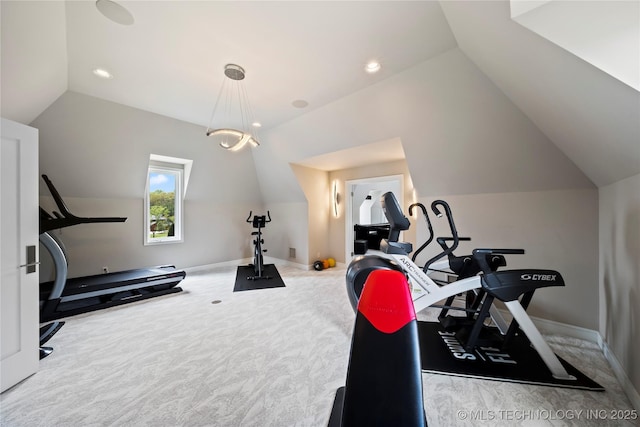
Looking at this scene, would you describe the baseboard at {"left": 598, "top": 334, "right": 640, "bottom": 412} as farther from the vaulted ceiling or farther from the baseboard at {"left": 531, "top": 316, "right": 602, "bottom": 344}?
the vaulted ceiling

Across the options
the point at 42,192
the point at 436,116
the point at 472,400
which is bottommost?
the point at 472,400

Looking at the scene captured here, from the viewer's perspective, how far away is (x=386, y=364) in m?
0.82

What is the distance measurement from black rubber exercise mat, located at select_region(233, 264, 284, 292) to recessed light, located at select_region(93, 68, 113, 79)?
349cm

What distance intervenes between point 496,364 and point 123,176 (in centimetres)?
592

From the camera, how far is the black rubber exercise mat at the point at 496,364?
5.86 ft

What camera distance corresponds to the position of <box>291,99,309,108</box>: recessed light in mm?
3289

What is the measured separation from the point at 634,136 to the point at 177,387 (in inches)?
141

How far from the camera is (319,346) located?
2.30 meters

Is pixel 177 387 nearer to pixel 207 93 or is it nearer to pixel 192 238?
pixel 207 93

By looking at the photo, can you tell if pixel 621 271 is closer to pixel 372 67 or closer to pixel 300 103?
pixel 372 67

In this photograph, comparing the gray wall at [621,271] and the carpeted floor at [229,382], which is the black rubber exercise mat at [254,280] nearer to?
the carpeted floor at [229,382]

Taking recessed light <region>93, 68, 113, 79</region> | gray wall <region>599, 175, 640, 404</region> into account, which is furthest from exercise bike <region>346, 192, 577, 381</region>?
recessed light <region>93, 68, 113, 79</region>

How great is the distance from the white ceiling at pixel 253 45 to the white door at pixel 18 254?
117 cm

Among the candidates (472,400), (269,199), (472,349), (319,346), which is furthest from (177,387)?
(269,199)
